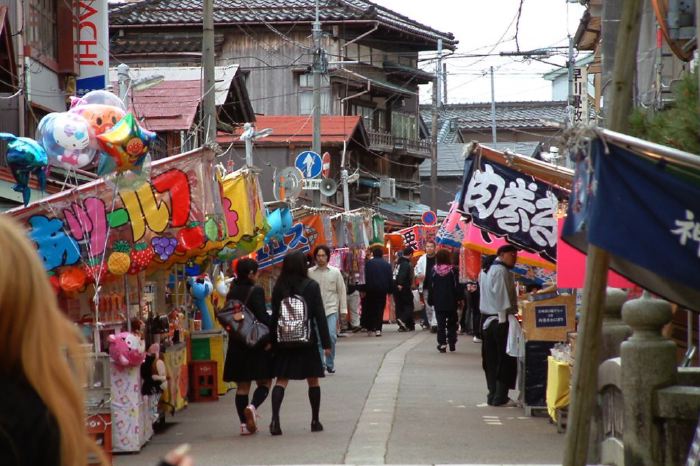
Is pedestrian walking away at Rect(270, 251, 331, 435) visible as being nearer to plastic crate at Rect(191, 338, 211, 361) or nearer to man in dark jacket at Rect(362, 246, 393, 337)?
plastic crate at Rect(191, 338, 211, 361)

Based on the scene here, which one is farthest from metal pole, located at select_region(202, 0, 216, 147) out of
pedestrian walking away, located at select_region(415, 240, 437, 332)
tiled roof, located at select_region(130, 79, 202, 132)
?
pedestrian walking away, located at select_region(415, 240, 437, 332)

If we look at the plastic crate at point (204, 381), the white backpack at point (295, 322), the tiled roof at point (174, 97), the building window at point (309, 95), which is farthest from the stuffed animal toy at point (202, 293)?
the building window at point (309, 95)

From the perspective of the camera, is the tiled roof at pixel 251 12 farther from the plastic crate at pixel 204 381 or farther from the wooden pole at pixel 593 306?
the wooden pole at pixel 593 306

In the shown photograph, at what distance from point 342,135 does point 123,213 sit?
3761cm

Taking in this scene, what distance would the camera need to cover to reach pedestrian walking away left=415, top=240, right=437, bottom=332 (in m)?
25.2

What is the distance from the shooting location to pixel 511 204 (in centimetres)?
1206

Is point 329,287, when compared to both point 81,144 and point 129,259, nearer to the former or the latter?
point 129,259

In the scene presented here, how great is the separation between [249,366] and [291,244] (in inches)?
421

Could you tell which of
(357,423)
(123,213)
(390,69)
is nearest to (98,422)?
(123,213)

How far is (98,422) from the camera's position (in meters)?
11.0

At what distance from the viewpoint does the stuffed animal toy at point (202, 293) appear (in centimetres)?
1675

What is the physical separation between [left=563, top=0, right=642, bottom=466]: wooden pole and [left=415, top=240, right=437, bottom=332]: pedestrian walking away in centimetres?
1798

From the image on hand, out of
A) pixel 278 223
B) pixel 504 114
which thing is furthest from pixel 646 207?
pixel 504 114

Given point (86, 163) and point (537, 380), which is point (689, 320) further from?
point (86, 163)
